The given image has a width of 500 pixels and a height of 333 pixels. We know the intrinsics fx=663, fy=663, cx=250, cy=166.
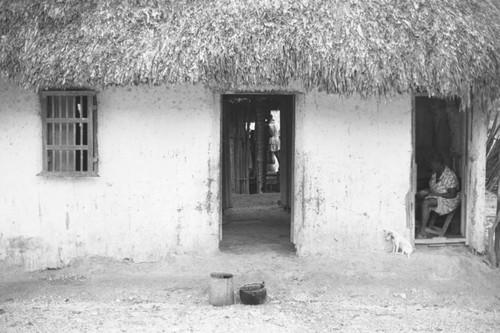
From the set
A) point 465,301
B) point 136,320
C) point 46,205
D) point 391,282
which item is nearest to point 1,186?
point 46,205

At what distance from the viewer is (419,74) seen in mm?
7426

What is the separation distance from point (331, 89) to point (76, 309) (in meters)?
3.63

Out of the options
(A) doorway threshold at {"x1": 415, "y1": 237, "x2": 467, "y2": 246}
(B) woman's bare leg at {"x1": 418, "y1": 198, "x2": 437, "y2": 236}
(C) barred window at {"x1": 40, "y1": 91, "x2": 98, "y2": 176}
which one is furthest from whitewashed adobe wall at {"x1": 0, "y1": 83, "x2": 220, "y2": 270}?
(B) woman's bare leg at {"x1": 418, "y1": 198, "x2": 437, "y2": 236}

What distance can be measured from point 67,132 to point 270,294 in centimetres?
310

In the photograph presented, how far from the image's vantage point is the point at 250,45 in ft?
24.1

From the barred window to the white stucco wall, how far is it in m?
2.48

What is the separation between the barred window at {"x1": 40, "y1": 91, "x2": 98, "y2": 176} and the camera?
26.0 feet

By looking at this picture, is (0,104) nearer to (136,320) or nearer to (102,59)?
(102,59)

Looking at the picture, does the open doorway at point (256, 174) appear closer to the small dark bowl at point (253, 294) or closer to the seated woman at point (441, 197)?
the small dark bowl at point (253, 294)

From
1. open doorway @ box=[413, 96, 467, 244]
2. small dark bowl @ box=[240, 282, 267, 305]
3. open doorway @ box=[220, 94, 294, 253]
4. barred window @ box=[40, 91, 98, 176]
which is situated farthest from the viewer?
open doorway @ box=[220, 94, 294, 253]

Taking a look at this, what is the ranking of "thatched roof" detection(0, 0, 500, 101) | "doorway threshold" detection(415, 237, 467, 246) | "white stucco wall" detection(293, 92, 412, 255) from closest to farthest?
"thatched roof" detection(0, 0, 500, 101), "white stucco wall" detection(293, 92, 412, 255), "doorway threshold" detection(415, 237, 467, 246)

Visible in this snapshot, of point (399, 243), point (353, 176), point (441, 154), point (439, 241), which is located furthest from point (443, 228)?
point (353, 176)

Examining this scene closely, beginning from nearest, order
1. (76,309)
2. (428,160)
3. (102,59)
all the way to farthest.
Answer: (76,309) → (102,59) → (428,160)

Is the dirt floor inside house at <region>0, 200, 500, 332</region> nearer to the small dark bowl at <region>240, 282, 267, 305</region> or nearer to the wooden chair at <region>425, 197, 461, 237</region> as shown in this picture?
the small dark bowl at <region>240, 282, 267, 305</region>
